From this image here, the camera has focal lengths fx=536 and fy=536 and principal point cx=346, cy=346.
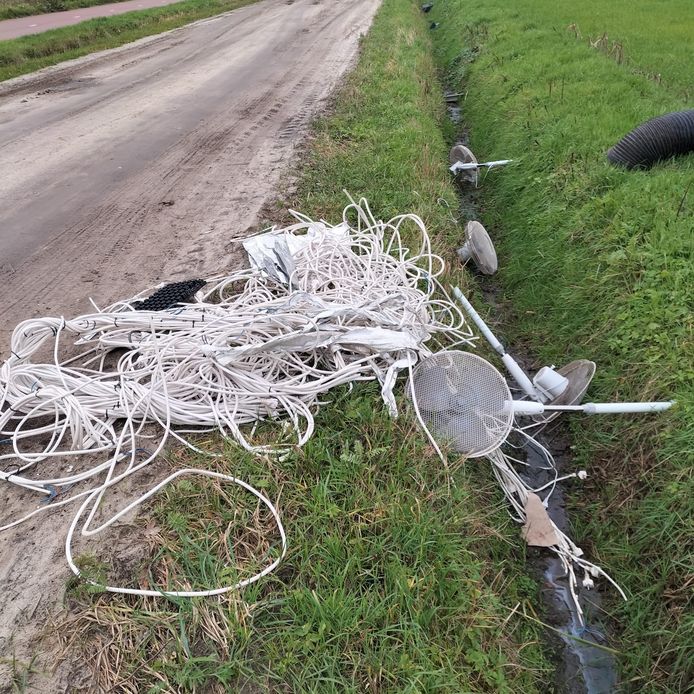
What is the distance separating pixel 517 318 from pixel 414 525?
8.05 ft

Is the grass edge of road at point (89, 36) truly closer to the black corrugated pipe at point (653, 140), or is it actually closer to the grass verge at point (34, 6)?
the grass verge at point (34, 6)

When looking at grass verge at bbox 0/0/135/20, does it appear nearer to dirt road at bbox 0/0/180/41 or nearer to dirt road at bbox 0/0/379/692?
dirt road at bbox 0/0/180/41

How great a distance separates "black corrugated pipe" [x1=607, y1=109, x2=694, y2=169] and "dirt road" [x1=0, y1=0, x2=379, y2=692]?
3138mm

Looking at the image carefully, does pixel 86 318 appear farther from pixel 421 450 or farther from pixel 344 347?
pixel 421 450

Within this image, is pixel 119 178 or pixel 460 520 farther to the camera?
pixel 119 178

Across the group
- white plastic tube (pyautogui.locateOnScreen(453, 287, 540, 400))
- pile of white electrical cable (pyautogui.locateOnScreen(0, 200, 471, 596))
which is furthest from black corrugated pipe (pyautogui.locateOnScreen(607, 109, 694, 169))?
pile of white electrical cable (pyautogui.locateOnScreen(0, 200, 471, 596))

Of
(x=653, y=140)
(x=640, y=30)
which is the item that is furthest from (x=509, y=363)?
(x=640, y=30)

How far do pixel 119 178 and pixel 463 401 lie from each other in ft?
14.2

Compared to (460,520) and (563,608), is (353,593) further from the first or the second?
(563,608)

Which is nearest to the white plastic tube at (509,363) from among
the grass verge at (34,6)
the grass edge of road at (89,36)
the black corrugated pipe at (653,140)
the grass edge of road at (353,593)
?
the grass edge of road at (353,593)

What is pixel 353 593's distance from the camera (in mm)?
2055

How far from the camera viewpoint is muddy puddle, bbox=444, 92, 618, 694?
2.32 meters

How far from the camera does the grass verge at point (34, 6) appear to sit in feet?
50.3

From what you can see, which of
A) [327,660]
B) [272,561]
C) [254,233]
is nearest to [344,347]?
[272,561]
